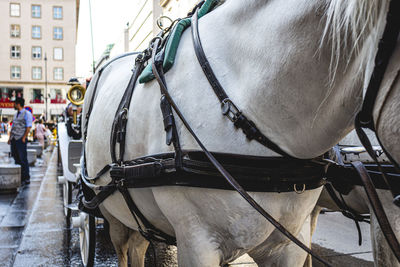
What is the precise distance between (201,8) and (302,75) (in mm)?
883

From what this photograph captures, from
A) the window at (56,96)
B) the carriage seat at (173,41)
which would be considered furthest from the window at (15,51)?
the carriage seat at (173,41)

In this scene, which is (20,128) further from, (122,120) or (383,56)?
(383,56)

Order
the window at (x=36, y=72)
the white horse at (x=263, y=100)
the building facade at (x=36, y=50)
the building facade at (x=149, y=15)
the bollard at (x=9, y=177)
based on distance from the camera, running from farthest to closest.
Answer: the window at (x=36, y=72) → the building facade at (x=36, y=50) → the building facade at (x=149, y=15) → the bollard at (x=9, y=177) → the white horse at (x=263, y=100)

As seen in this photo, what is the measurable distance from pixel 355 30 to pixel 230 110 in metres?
0.60

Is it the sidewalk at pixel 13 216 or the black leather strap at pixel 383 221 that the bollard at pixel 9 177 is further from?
the black leather strap at pixel 383 221

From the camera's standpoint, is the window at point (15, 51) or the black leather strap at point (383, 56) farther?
the window at point (15, 51)

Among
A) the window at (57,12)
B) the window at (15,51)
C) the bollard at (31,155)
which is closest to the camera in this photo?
the bollard at (31,155)

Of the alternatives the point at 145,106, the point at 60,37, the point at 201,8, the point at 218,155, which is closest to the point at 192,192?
Answer: the point at 218,155

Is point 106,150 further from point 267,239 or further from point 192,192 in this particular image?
point 267,239

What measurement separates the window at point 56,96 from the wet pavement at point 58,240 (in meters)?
56.4

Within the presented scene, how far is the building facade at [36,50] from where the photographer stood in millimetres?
60094

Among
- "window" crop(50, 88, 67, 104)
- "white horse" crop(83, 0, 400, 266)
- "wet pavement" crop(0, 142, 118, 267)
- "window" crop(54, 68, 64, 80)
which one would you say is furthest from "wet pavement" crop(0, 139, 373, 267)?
"window" crop(54, 68, 64, 80)

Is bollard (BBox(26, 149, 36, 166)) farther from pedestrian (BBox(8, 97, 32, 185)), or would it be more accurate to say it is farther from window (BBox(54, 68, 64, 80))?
window (BBox(54, 68, 64, 80))

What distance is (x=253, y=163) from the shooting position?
1597 millimetres
